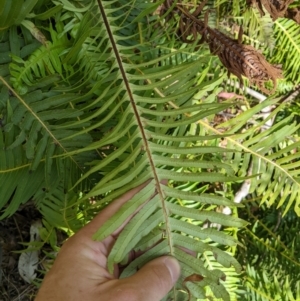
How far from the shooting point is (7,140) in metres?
0.84

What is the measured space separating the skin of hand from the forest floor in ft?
2.00

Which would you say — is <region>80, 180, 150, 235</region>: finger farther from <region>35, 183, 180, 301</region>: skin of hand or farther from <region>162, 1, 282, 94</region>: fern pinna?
<region>162, 1, 282, 94</region>: fern pinna

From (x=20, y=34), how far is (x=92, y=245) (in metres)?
0.45

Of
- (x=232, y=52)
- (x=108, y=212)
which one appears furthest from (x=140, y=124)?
(x=232, y=52)

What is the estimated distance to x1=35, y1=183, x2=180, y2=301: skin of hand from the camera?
2.13 ft

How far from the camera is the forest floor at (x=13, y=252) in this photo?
1.33m

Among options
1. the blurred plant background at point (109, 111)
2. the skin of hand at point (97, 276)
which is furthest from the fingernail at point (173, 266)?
the blurred plant background at point (109, 111)

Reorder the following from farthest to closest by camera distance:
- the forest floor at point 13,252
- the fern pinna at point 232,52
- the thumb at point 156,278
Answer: the forest floor at point 13,252
the fern pinna at point 232,52
the thumb at point 156,278

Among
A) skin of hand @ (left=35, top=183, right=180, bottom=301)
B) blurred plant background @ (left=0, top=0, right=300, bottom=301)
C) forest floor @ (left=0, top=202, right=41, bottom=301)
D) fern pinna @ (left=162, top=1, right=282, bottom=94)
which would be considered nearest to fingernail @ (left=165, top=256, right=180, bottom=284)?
skin of hand @ (left=35, top=183, right=180, bottom=301)

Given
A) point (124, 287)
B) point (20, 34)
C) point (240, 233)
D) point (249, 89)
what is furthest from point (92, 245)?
point (249, 89)

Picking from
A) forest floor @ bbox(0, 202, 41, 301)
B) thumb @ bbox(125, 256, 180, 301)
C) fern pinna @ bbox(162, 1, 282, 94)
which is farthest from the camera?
forest floor @ bbox(0, 202, 41, 301)

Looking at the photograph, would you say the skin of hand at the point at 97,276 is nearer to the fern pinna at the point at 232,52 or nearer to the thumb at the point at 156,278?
the thumb at the point at 156,278

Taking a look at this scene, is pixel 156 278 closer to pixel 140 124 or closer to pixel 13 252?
pixel 140 124

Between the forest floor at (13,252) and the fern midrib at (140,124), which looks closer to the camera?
the fern midrib at (140,124)
